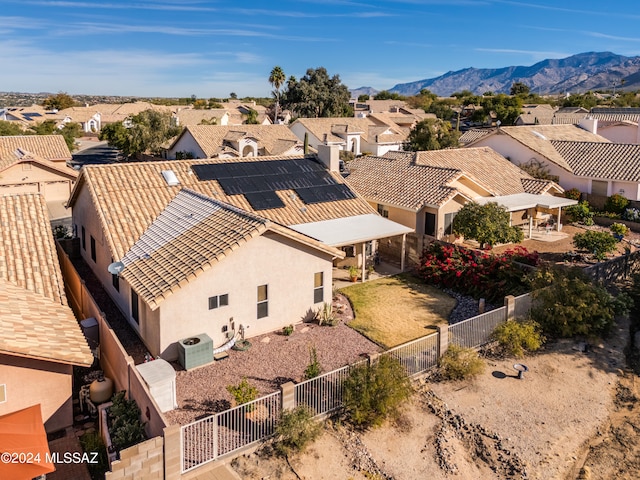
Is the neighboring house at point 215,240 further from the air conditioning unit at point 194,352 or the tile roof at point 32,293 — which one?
the tile roof at point 32,293

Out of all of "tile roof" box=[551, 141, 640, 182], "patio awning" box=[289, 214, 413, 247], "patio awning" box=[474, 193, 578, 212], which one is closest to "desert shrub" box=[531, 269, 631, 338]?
"patio awning" box=[289, 214, 413, 247]

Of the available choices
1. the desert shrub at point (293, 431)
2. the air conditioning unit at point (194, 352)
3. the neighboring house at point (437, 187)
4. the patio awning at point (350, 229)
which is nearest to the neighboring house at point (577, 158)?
the neighboring house at point (437, 187)

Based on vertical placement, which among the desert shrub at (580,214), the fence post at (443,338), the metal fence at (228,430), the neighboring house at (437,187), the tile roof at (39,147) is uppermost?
the tile roof at (39,147)

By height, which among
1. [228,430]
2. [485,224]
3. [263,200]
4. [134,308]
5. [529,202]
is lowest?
[228,430]

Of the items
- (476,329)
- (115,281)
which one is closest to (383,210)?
(476,329)

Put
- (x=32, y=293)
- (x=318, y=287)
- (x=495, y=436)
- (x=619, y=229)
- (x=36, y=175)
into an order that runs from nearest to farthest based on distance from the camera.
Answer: (x=495, y=436) < (x=32, y=293) < (x=318, y=287) < (x=619, y=229) < (x=36, y=175)

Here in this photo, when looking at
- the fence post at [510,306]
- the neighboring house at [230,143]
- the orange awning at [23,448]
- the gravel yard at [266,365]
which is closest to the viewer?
the orange awning at [23,448]

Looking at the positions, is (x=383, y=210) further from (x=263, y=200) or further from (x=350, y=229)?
(x=263, y=200)
